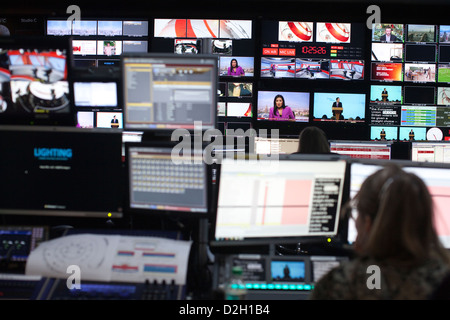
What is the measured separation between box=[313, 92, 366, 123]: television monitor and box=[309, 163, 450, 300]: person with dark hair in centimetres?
405

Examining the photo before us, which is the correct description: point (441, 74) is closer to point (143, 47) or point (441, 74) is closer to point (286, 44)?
point (286, 44)

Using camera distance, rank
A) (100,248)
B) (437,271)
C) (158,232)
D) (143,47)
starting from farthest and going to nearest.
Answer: (143,47) → (158,232) → (100,248) → (437,271)

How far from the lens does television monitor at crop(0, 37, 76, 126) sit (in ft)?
5.92

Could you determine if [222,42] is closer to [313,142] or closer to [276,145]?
[276,145]

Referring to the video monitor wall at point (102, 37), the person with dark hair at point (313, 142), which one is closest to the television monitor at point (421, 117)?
the person with dark hair at point (313, 142)

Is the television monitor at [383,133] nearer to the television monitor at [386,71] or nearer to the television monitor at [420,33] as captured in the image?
the television monitor at [386,71]

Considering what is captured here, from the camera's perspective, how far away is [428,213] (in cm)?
121

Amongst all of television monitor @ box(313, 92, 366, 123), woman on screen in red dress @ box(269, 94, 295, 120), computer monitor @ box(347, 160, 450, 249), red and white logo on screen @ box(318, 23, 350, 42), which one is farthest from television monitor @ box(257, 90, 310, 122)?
computer monitor @ box(347, 160, 450, 249)

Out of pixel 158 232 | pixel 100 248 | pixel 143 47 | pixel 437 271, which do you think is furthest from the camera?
pixel 143 47

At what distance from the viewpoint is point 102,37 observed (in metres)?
5.10

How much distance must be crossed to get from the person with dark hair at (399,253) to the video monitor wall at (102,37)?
14.3ft

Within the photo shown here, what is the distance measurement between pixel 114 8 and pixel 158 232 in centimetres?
414

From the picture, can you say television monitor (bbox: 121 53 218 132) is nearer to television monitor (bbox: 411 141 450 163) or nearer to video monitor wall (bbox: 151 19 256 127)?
video monitor wall (bbox: 151 19 256 127)

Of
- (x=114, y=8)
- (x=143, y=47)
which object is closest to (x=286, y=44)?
(x=143, y=47)
